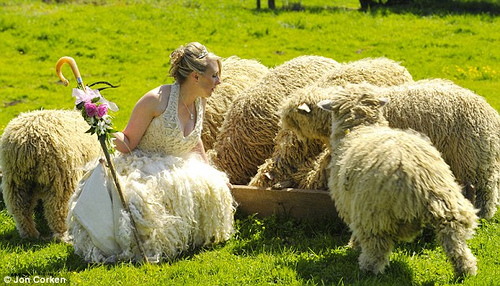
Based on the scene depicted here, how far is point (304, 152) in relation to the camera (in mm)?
6566

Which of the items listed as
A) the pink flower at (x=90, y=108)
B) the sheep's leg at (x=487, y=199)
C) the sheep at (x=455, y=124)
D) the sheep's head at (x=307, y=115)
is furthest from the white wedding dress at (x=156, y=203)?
the sheep's leg at (x=487, y=199)

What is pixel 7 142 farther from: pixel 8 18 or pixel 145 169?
pixel 8 18

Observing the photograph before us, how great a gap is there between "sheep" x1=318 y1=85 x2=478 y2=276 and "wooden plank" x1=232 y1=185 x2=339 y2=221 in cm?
94

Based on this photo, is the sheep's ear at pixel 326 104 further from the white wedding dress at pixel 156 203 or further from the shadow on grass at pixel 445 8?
the shadow on grass at pixel 445 8

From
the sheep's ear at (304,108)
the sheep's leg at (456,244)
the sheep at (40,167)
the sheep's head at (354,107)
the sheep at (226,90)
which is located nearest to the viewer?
the sheep's leg at (456,244)

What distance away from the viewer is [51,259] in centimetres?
565

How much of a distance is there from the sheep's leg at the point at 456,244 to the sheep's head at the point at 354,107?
47.8 inches

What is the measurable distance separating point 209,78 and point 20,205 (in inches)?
84.8

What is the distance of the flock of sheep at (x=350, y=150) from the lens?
15.0 ft

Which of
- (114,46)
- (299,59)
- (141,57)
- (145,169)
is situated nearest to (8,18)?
(114,46)

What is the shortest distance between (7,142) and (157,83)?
285 inches

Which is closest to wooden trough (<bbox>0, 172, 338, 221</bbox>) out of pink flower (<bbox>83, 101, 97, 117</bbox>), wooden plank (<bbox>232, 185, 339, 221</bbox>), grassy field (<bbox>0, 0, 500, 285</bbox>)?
wooden plank (<bbox>232, 185, 339, 221</bbox>)

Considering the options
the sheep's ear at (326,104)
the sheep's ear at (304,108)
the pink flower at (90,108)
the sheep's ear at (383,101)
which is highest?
the pink flower at (90,108)

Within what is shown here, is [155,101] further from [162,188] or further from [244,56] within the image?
[244,56]
